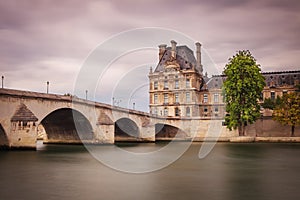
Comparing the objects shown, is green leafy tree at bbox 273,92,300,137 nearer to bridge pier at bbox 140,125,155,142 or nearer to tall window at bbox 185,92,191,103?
bridge pier at bbox 140,125,155,142

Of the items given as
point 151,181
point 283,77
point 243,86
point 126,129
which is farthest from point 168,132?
point 151,181

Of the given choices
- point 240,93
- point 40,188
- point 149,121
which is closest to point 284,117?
point 240,93

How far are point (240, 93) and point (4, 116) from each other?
117 feet

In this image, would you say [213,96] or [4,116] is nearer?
[4,116]

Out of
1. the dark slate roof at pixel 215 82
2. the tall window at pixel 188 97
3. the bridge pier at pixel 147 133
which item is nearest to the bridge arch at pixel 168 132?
the bridge pier at pixel 147 133

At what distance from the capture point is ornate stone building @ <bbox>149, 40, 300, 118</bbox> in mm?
83125

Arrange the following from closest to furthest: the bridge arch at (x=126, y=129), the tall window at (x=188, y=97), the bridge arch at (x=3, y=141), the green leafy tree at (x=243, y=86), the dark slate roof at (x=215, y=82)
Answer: the bridge arch at (x=3, y=141)
the green leafy tree at (x=243, y=86)
the bridge arch at (x=126, y=129)
the tall window at (x=188, y=97)
the dark slate roof at (x=215, y=82)

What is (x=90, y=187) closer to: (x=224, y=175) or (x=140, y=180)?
(x=140, y=180)

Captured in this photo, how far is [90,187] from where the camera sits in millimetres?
Answer: 17812

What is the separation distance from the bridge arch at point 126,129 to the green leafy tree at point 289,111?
22659mm

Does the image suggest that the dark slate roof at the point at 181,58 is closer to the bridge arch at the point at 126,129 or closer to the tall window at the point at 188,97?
the tall window at the point at 188,97

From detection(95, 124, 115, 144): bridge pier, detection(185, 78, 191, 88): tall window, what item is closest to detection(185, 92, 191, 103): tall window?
detection(185, 78, 191, 88): tall window

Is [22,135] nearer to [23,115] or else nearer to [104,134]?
[23,115]

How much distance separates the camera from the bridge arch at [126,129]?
191ft
